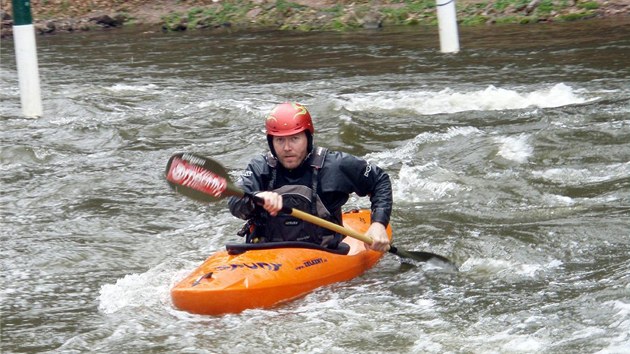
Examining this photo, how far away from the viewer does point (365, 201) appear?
8.83m

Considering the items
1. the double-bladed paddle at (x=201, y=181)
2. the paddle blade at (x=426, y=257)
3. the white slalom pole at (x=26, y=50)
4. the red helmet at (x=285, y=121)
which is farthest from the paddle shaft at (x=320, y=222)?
the white slalom pole at (x=26, y=50)

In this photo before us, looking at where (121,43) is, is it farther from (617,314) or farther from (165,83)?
(617,314)

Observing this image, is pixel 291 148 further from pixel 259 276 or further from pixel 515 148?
pixel 515 148

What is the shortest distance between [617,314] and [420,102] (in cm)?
686

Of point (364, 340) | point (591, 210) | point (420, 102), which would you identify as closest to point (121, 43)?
point (420, 102)

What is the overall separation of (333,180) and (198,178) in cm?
79

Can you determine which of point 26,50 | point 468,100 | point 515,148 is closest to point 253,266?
point 515,148

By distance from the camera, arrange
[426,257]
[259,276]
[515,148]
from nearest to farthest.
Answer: [259,276], [426,257], [515,148]

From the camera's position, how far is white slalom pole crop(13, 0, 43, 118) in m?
10.6

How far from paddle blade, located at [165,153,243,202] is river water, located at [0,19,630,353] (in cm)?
65

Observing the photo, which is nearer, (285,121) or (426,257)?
(285,121)

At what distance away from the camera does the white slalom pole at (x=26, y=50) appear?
34.7 feet

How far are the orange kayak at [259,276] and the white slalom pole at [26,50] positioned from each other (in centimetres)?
520

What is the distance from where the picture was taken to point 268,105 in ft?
42.2
